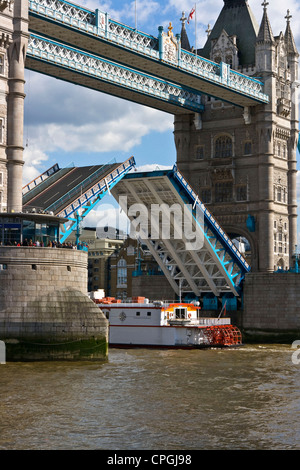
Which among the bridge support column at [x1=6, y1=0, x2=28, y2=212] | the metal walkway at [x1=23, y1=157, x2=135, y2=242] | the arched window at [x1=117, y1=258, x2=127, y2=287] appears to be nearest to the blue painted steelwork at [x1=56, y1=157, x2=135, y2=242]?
the metal walkway at [x1=23, y1=157, x2=135, y2=242]

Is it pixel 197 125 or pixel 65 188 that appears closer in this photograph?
pixel 65 188

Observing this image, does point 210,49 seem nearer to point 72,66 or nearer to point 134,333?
point 72,66

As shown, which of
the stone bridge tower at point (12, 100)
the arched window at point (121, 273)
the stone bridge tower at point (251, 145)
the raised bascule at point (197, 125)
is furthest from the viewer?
the arched window at point (121, 273)

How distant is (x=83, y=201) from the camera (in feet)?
186

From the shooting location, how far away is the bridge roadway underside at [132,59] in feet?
174

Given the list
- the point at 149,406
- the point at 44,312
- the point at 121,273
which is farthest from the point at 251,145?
the point at 149,406

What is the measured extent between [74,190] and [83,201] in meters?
1.38

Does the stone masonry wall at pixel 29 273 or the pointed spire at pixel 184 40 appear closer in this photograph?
the stone masonry wall at pixel 29 273

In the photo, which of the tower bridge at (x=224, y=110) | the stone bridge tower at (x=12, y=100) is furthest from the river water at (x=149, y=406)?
the tower bridge at (x=224, y=110)

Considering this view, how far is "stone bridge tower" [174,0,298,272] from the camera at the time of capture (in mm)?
72438

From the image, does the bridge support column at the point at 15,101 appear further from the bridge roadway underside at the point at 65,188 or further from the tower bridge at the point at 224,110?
the tower bridge at the point at 224,110

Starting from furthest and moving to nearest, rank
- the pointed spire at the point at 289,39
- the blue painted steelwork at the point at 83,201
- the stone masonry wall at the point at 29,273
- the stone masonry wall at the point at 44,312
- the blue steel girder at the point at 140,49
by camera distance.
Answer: the pointed spire at the point at 289,39, the blue painted steelwork at the point at 83,201, the blue steel girder at the point at 140,49, the stone masonry wall at the point at 29,273, the stone masonry wall at the point at 44,312

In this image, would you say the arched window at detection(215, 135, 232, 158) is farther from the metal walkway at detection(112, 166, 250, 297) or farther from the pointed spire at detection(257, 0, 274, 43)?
the metal walkway at detection(112, 166, 250, 297)

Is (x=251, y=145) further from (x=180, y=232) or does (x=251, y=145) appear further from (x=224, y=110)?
(x=180, y=232)
